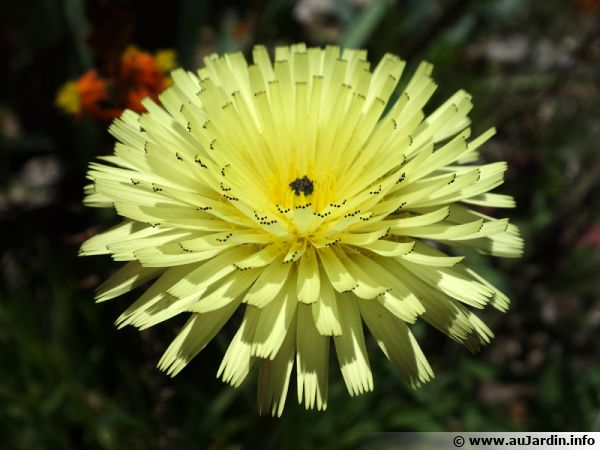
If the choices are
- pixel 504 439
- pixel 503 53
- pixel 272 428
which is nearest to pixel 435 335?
pixel 504 439

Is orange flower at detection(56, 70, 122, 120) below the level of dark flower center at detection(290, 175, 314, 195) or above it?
above

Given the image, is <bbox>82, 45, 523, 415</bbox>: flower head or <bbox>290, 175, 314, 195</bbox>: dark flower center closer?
<bbox>82, 45, 523, 415</bbox>: flower head

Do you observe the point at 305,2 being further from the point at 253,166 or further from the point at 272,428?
the point at 272,428

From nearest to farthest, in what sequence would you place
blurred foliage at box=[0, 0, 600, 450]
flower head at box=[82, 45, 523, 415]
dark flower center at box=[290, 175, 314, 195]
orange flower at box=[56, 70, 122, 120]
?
flower head at box=[82, 45, 523, 415]
dark flower center at box=[290, 175, 314, 195]
orange flower at box=[56, 70, 122, 120]
blurred foliage at box=[0, 0, 600, 450]

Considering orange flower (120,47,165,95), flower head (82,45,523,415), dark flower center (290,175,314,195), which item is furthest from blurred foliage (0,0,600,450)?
dark flower center (290,175,314,195)

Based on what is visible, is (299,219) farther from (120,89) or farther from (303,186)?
(120,89)

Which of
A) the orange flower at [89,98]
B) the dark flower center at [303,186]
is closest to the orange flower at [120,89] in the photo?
the orange flower at [89,98]

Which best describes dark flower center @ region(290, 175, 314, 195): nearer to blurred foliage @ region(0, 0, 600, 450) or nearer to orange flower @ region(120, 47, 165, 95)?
blurred foliage @ region(0, 0, 600, 450)

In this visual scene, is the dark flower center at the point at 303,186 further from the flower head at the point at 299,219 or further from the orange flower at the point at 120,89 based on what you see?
the orange flower at the point at 120,89
